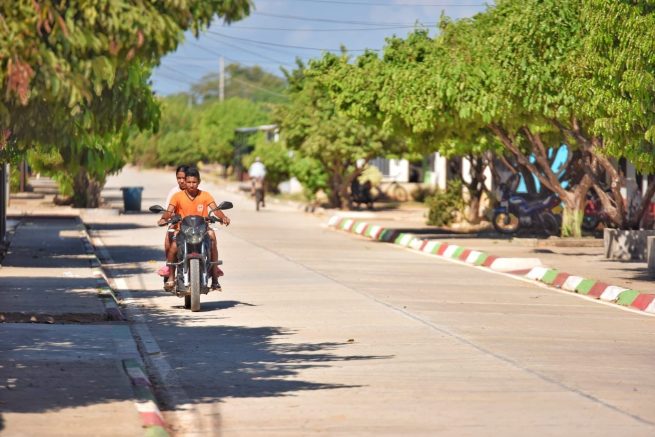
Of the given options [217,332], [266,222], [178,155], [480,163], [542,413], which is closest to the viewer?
[542,413]

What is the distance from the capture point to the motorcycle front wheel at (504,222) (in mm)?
37734

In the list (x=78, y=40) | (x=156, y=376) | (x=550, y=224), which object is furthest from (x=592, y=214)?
(x=78, y=40)

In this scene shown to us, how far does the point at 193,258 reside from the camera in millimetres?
18156

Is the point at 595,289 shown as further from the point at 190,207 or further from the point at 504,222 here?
the point at 504,222

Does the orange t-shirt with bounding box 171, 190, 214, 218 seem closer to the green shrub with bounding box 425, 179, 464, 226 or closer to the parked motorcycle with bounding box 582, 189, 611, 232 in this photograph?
the parked motorcycle with bounding box 582, 189, 611, 232

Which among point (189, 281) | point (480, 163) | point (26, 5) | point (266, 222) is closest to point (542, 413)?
point (26, 5)

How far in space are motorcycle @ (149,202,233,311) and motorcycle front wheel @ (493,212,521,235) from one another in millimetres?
20078

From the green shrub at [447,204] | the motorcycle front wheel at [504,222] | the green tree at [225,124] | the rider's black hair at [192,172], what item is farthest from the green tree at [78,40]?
the green tree at [225,124]

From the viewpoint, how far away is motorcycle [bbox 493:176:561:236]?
36.8m

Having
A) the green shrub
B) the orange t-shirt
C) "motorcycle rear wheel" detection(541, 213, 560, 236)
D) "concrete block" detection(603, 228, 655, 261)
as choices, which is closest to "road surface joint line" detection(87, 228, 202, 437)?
the orange t-shirt

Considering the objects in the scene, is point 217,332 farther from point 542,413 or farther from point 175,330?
point 542,413

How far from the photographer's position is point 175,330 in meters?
16.2

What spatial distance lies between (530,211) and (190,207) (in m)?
19.2

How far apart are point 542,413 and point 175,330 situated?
6.56 meters
